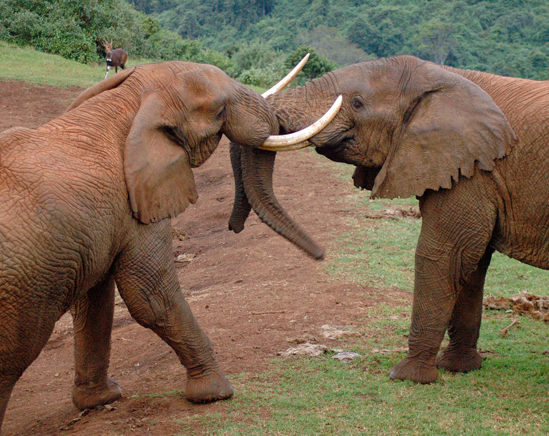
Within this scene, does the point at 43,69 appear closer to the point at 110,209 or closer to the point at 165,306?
the point at 165,306

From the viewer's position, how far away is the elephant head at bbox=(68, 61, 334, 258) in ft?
15.4

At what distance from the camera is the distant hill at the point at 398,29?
4344 cm

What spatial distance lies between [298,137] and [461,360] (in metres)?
2.22

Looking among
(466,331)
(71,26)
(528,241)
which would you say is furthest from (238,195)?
(71,26)

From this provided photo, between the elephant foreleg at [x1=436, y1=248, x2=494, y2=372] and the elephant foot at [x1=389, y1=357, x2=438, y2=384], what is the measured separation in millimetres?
357

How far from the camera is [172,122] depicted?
193 inches

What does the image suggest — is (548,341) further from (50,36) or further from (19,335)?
(50,36)

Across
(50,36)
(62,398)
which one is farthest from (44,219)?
(50,36)

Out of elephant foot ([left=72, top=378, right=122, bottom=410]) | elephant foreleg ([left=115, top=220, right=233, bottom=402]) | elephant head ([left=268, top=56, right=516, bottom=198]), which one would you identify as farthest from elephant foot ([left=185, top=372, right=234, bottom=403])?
elephant head ([left=268, top=56, right=516, bottom=198])

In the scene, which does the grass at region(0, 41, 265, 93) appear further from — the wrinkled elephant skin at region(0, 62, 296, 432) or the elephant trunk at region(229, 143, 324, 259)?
the wrinkled elephant skin at region(0, 62, 296, 432)

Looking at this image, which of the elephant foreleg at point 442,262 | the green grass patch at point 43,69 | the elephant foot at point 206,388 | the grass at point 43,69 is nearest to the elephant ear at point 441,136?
the elephant foreleg at point 442,262

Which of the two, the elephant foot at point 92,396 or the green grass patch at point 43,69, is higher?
the green grass patch at point 43,69

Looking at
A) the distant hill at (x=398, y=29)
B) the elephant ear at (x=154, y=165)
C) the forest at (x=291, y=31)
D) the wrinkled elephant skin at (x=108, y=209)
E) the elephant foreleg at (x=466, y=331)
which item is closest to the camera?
the wrinkled elephant skin at (x=108, y=209)

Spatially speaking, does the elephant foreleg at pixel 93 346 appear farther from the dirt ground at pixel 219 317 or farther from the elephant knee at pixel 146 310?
the elephant knee at pixel 146 310
